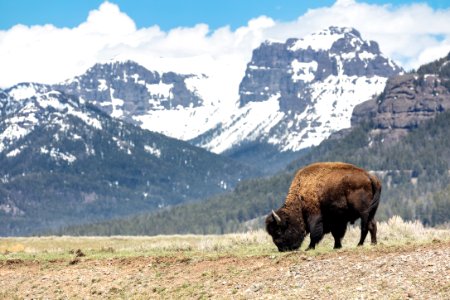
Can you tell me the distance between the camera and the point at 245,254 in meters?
32.1

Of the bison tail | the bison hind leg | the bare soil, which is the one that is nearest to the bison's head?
the bison hind leg

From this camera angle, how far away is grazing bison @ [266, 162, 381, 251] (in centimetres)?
3078

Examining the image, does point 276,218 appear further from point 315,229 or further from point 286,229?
point 315,229

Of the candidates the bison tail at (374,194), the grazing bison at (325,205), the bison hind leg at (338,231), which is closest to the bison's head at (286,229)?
the grazing bison at (325,205)

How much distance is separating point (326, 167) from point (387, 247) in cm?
396

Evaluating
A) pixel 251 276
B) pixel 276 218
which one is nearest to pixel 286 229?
pixel 276 218

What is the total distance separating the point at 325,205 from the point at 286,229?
5.86 feet

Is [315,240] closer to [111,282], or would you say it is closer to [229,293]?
[229,293]

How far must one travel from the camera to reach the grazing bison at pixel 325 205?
30781mm

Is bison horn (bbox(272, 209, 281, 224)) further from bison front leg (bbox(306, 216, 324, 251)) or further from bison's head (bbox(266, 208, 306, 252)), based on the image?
bison front leg (bbox(306, 216, 324, 251))

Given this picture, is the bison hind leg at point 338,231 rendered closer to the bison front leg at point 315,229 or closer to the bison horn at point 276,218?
the bison front leg at point 315,229

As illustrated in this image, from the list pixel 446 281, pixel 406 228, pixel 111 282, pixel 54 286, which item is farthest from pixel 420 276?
pixel 406 228

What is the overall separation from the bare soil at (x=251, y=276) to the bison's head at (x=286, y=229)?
1.55 metres

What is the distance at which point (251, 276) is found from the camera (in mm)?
28484
